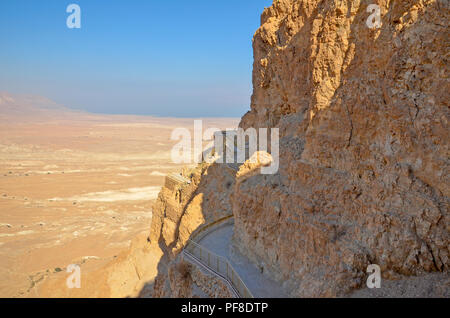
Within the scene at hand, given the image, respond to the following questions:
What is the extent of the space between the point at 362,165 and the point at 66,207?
33.2 meters

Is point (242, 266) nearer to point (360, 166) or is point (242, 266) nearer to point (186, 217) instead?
point (360, 166)

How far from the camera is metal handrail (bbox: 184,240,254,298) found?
9023 millimetres

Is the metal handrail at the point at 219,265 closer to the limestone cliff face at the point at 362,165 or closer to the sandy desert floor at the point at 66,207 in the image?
the limestone cliff face at the point at 362,165

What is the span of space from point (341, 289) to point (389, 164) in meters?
2.72

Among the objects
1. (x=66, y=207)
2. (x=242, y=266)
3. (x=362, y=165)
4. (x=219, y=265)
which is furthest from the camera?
(x=66, y=207)

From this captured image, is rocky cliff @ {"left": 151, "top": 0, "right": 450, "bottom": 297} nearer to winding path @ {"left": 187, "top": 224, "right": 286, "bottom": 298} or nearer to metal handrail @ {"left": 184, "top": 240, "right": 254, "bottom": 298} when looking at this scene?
winding path @ {"left": 187, "top": 224, "right": 286, "bottom": 298}

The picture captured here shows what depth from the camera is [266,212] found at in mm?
10367

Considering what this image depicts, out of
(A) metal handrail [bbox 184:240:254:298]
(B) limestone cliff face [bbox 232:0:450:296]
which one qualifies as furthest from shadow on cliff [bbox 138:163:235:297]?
(B) limestone cliff face [bbox 232:0:450:296]

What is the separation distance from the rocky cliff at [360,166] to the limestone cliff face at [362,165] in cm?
2

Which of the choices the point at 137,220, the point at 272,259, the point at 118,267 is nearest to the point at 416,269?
the point at 272,259

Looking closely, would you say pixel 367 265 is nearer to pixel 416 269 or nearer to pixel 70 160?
pixel 416 269

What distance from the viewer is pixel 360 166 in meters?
7.80

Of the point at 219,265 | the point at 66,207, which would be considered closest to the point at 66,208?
the point at 66,207
